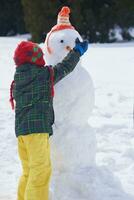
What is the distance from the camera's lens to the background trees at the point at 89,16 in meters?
14.0

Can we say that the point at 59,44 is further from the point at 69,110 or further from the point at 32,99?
the point at 32,99

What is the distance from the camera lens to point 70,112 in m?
4.35

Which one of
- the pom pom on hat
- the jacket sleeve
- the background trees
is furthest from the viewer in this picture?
the background trees

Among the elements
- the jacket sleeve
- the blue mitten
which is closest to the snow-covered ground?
the jacket sleeve

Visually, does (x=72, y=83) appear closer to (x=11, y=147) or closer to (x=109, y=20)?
(x=11, y=147)

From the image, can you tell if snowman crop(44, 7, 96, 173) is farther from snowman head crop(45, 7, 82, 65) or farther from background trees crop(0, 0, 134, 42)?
background trees crop(0, 0, 134, 42)

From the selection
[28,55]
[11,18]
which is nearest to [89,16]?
[11,18]

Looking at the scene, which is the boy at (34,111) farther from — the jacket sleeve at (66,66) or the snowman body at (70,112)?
the snowman body at (70,112)

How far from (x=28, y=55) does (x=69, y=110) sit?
702 mm

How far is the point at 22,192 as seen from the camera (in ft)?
13.4

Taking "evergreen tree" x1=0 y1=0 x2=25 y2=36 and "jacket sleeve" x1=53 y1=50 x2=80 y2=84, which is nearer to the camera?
"jacket sleeve" x1=53 y1=50 x2=80 y2=84

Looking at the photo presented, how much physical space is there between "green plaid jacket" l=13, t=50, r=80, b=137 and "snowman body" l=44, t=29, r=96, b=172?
17.7 inches

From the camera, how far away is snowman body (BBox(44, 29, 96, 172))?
431 centimetres

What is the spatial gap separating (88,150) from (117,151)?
1.01 m
